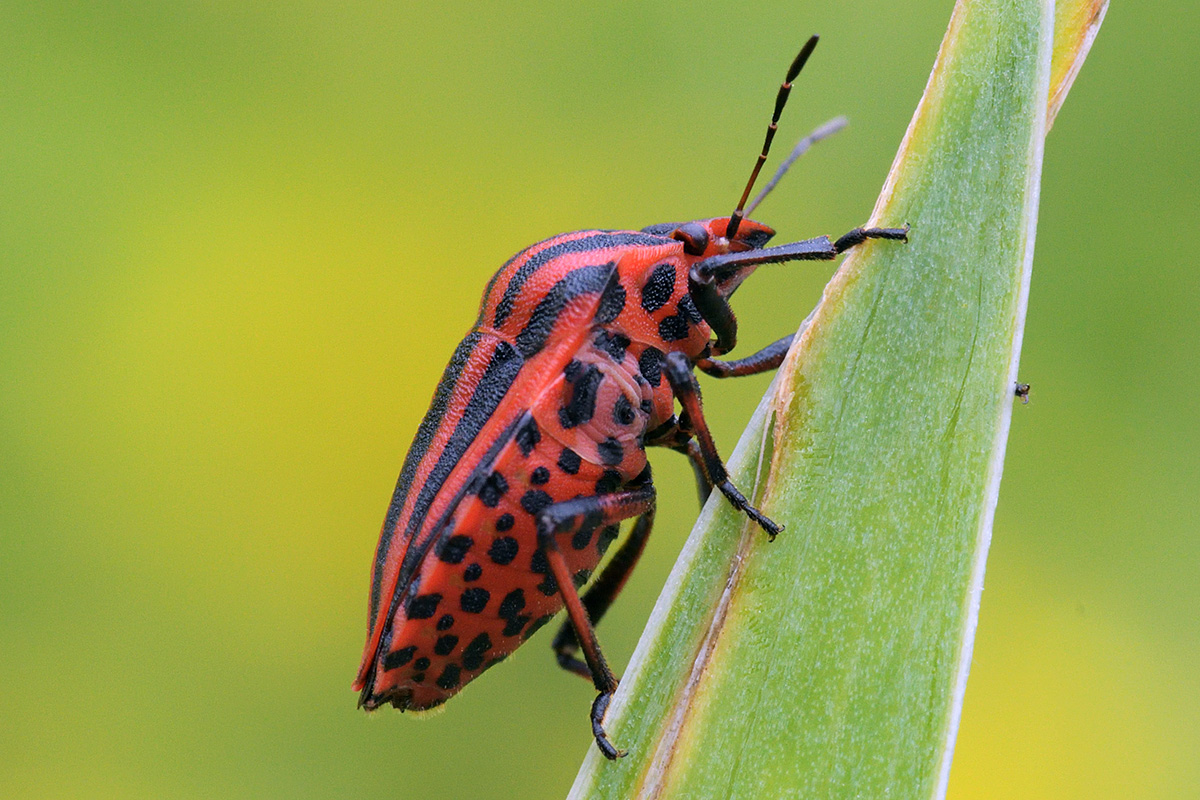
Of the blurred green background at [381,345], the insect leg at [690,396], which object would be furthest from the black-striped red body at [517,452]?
the blurred green background at [381,345]

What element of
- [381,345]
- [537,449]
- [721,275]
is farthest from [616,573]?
[381,345]

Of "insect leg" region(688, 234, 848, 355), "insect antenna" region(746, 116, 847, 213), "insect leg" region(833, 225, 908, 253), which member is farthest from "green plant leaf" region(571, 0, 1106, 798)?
"insect antenna" region(746, 116, 847, 213)

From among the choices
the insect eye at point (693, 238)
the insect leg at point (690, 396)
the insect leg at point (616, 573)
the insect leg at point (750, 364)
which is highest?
the insect eye at point (693, 238)

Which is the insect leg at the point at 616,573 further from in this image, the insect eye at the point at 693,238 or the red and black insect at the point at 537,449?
the insect eye at the point at 693,238

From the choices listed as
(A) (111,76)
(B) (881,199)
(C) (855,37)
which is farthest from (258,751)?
(C) (855,37)

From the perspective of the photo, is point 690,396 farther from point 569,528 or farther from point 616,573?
point 616,573

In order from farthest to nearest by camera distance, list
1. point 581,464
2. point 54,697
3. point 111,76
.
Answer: point 111,76 < point 54,697 < point 581,464

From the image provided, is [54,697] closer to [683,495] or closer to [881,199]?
[683,495]
